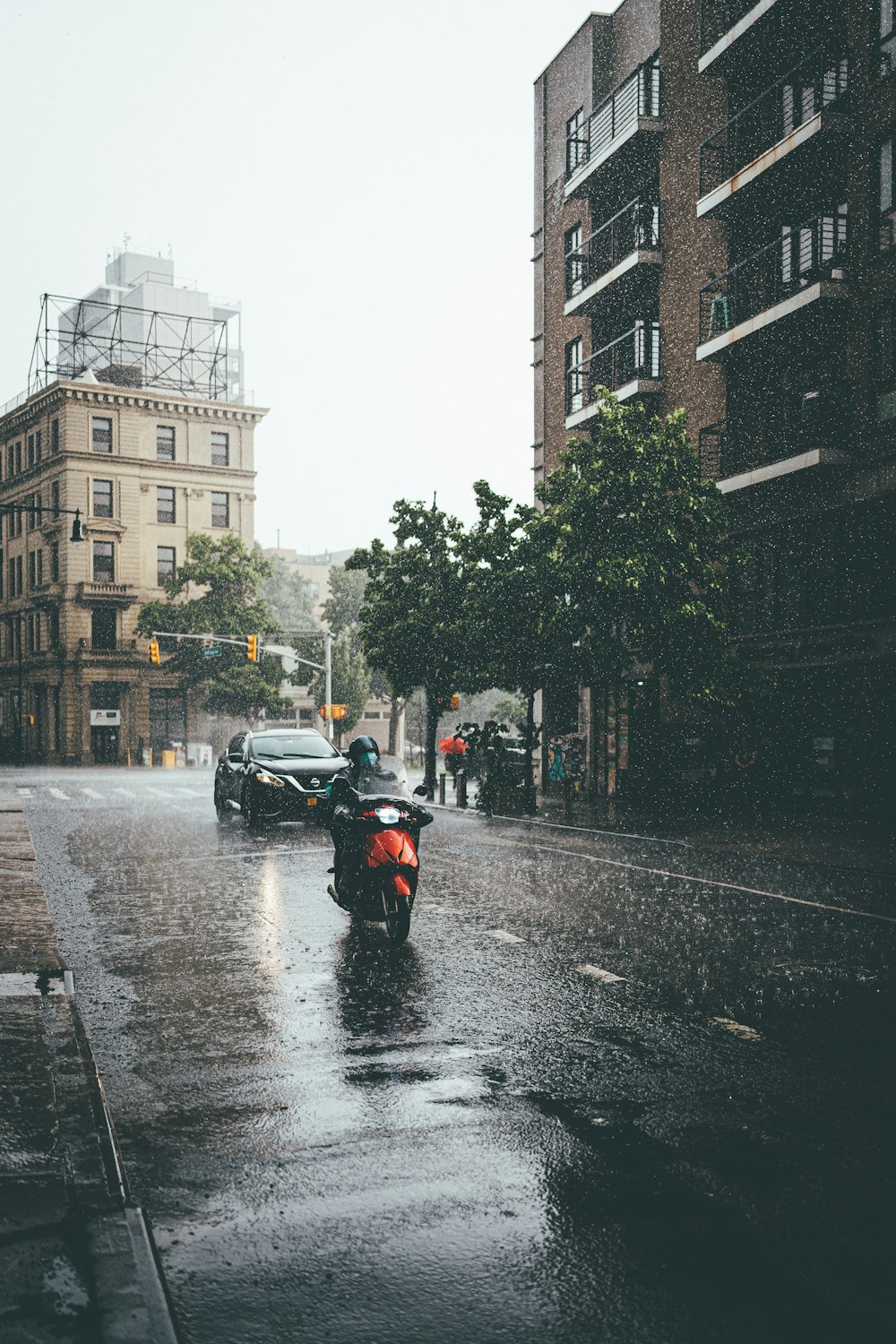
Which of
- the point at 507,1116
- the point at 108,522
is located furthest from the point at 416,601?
the point at 108,522

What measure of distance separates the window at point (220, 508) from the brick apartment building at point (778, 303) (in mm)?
37013

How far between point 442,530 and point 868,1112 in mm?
28156

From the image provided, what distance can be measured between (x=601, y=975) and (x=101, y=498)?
198 feet

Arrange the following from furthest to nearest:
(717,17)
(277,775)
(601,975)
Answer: (717,17), (277,775), (601,975)

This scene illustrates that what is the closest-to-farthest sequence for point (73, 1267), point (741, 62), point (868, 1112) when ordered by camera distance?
point (73, 1267)
point (868, 1112)
point (741, 62)

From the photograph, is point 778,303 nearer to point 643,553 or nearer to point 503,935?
point 643,553

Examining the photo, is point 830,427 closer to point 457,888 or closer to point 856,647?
point 856,647

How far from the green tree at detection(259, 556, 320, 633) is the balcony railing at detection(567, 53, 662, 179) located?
2556 inches

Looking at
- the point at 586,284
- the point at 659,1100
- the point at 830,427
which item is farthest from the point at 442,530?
the point at 659,1100

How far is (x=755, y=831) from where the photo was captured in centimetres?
1992

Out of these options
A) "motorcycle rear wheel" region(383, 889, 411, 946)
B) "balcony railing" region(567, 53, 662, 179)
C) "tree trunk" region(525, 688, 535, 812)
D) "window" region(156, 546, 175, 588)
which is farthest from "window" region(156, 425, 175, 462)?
"motorcycle rear wheel" region(383, 889, 411, 946)

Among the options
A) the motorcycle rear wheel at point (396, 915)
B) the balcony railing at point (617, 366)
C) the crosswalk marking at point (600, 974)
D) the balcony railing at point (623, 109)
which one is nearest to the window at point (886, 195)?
the balcony railing at point (617, 366)

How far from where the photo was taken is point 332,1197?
13.6ft

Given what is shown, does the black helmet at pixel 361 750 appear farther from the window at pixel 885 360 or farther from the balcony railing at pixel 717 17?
the balcony railing at pixel 717 17
